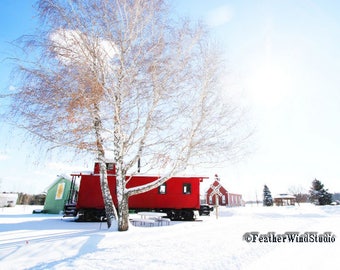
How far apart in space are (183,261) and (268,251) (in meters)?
1.88

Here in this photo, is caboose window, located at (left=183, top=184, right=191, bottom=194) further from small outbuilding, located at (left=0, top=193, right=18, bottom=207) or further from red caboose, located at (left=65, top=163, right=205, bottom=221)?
small outbuilding, located at (left=0, top=193, right=18, bottom=207)

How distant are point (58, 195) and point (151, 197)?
1379 centimetres

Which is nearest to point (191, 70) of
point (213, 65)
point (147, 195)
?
point (213, 65)

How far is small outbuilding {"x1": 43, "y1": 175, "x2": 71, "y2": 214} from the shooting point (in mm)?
23641

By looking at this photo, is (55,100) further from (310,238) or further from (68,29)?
(310,238)

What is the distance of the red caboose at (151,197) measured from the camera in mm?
15422

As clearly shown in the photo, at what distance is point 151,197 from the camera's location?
16203mm

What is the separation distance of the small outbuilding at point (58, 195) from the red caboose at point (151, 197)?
834 cm

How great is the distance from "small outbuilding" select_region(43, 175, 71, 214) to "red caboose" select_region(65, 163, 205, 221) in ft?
27.4

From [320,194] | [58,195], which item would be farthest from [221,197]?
[58,195]

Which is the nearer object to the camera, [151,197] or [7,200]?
[151,197]

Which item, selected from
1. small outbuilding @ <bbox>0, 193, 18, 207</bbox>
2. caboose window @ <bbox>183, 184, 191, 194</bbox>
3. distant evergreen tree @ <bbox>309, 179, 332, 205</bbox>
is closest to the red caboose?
caboose window @ <bbox>183, 184, 191, 194</bbox>

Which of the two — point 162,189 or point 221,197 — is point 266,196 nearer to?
point 221,197

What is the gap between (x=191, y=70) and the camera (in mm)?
8633
